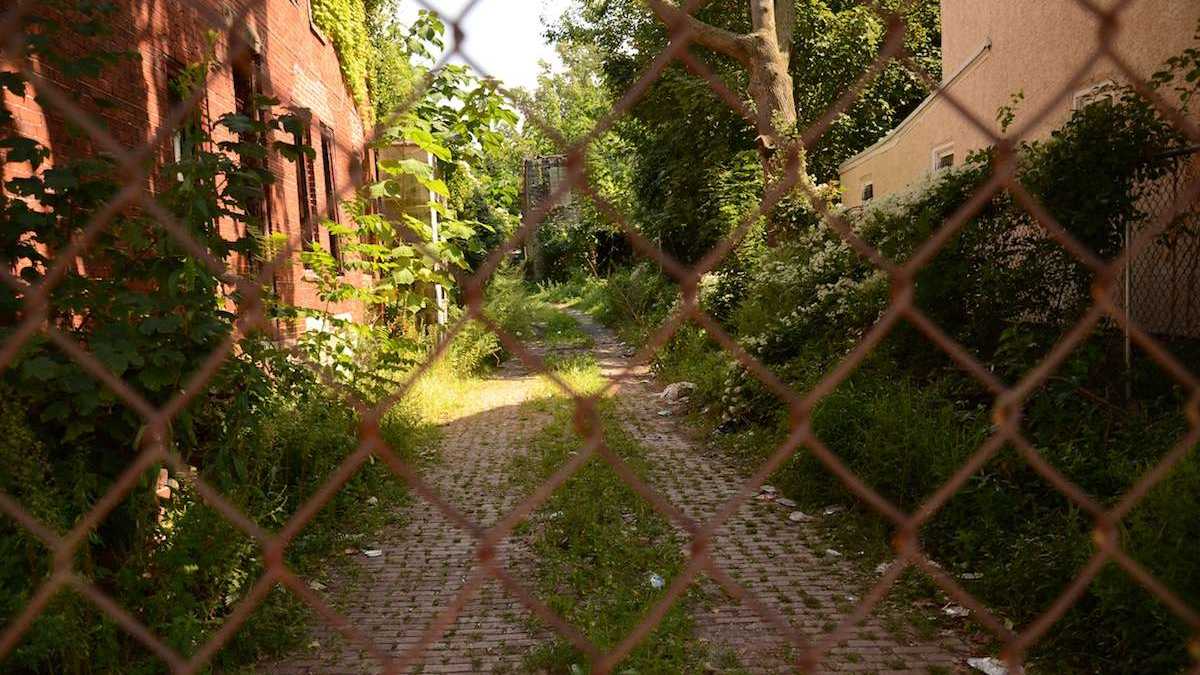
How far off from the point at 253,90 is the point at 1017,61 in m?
7.35

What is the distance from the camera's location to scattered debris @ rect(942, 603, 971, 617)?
3.57m

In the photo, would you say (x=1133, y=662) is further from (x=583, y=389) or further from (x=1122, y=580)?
(x=583, y=389)

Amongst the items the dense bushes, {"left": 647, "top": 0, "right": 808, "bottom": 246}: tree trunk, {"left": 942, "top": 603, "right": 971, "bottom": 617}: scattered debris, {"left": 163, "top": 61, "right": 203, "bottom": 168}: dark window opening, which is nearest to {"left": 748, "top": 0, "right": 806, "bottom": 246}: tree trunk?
{"left": 647, "top": 0, "right": 808, "bottom": 246}: tree trunk

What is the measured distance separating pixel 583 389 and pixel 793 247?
2702 millimetres

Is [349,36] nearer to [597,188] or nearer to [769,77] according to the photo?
[769,77]

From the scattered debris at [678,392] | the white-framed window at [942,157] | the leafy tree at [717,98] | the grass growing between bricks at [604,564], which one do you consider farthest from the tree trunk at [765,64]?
the grass growing between bricks at [604,564]

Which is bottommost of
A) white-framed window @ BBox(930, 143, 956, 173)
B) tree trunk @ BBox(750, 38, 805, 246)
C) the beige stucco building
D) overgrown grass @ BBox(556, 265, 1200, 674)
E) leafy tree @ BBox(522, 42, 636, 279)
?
leafy tree @ BBox(522, 42, 636, 279)

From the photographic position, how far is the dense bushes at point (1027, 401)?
302cm

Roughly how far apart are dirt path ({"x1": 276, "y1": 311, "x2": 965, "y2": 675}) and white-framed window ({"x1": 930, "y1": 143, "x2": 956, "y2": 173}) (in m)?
6.80

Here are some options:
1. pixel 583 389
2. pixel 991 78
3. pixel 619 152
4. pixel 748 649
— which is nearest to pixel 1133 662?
pixel 748 649

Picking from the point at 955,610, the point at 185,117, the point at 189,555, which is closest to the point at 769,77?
the point at 955,610

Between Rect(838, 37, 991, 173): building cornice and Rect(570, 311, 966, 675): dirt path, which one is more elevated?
Rect(838, 37, 991, 173): building cornice

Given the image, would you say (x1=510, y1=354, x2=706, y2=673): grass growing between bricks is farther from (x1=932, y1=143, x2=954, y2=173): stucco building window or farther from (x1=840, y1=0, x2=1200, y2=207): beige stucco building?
(x1=932, y1=143, x2=954, y2=173): stucco building window

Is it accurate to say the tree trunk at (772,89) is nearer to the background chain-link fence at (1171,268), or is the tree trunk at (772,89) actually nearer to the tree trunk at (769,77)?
the tree trunk at (769,77)
